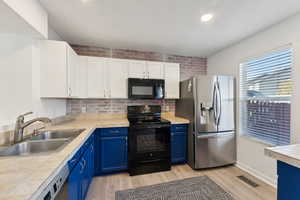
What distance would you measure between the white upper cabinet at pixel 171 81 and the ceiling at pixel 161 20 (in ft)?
1.54

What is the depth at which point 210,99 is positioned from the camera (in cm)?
257

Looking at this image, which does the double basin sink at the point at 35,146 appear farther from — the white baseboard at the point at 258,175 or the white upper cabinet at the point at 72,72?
the white baseboard at the point at 258,175

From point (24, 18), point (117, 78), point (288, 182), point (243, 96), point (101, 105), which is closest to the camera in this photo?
point (288, 182)

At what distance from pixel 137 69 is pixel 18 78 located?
183 cm

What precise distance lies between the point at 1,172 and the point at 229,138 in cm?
310

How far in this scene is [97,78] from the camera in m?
2.68

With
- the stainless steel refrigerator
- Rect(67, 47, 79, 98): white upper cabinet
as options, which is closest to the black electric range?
the stainless steel refrigerator

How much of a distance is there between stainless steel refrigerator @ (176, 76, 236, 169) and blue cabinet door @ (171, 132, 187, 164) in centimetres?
11

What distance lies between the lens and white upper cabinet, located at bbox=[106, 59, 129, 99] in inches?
108

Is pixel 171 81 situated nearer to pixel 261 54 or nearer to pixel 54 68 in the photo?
pixel 261 54

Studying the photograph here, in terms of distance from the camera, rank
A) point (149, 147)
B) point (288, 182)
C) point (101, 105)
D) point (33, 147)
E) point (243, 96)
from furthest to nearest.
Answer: point (101, 105) → point (243, 96) → point (149, 147) → point (33, 147) → point (288, 182)

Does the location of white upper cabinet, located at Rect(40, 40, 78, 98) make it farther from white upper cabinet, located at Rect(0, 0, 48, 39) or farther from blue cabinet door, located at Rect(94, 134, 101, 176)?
blue cabinet door, located at Rect(94, 134, 101, 176)

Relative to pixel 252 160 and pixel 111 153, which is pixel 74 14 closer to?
pixel 111 153

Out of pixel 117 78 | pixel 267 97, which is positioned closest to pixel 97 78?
pixel 117 78
